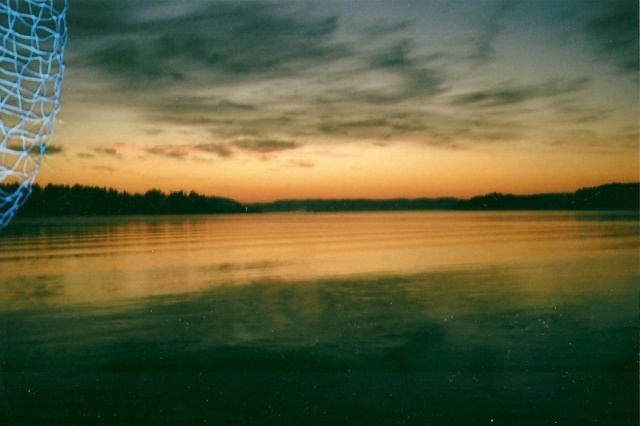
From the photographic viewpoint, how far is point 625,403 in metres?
6.03

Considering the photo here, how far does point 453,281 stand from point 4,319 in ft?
36.0

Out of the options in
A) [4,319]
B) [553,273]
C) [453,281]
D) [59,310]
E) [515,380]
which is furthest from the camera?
[553,273]

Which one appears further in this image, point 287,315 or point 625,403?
point 287,315

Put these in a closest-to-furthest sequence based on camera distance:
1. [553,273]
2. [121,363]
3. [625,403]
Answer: [625,403], [121,363], [553,273]

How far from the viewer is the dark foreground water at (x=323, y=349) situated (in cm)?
599

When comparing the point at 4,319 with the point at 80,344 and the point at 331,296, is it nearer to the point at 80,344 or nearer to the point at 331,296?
the point at 80,344

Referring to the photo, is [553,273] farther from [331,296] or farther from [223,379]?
[223,379]

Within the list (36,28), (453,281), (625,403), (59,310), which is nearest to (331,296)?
(453,281)

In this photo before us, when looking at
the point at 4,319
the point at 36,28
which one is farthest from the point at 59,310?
the point at 36,28

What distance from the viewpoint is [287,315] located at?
1119cm

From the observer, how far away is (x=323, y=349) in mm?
8438

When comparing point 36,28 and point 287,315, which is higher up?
point 36,28

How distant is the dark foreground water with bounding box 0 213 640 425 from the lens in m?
5.99

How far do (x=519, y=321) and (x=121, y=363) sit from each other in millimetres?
6849
